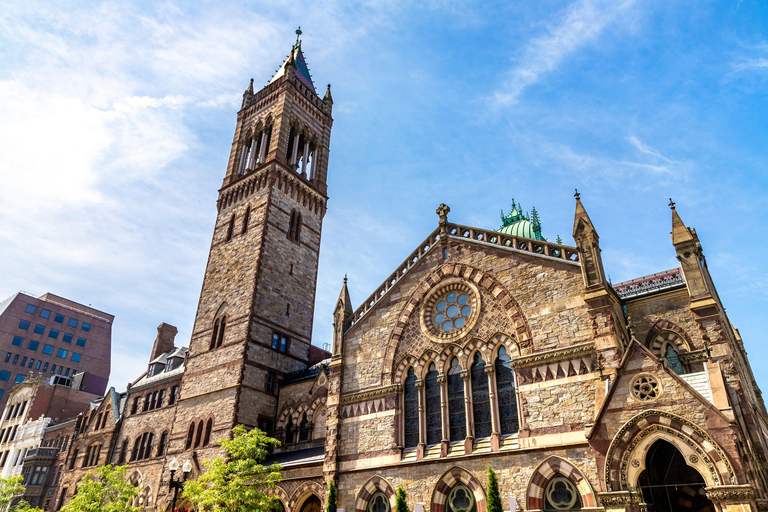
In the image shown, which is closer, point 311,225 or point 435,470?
point 435,470

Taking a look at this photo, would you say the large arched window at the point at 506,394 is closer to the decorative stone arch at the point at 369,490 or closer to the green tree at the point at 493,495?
the green tree at the point at 493,495

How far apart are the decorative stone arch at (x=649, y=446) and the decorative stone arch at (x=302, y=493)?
1398 centimetres

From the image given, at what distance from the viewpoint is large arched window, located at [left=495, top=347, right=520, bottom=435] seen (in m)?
22.0

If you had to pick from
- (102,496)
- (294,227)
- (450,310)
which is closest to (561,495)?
(450,310)

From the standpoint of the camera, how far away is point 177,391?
124 ft

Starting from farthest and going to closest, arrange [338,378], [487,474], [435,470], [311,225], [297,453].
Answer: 1. [311,225]
2. [297,453]
3. [338,378]
4. [435,470]
5. [487,474]

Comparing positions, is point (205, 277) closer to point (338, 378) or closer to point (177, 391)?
point (177, 391)

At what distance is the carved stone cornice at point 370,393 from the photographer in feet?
83.9

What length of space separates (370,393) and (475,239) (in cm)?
893

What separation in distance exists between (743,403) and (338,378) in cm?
1711

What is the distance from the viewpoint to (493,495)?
65.9 feet

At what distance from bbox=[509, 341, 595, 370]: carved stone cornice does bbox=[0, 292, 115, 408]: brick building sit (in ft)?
237

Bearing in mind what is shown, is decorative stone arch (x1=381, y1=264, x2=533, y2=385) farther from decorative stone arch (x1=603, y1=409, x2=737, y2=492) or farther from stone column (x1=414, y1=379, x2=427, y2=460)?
decorative stone arch (x1=603, y1=409, x2=737, y2=492)

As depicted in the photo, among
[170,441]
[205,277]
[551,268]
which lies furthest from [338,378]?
[205,277]
